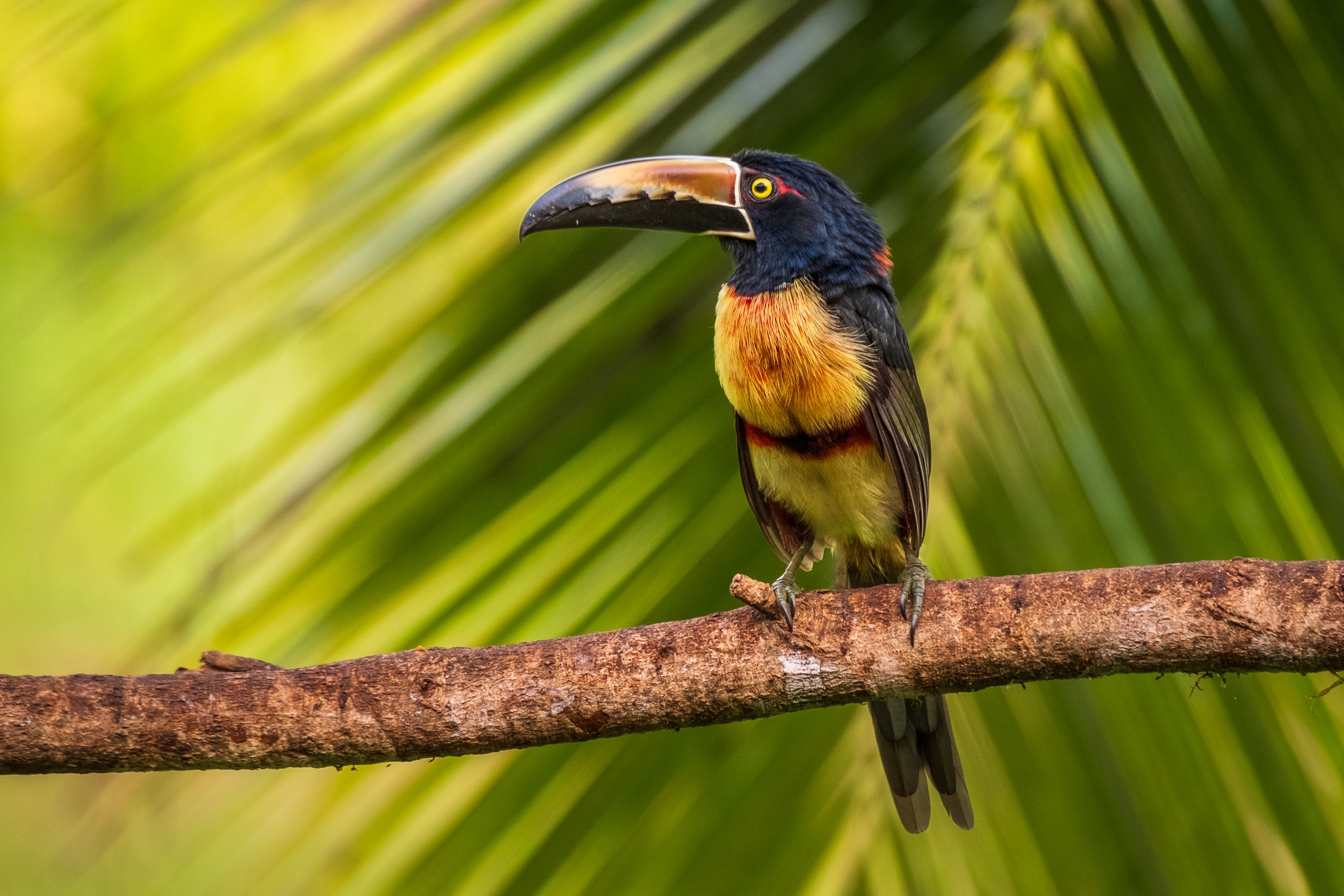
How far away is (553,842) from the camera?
6.07 feet

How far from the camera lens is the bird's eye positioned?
296cm

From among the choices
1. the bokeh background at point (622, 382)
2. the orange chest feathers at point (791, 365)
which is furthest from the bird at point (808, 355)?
the bokeh background at point (622, 382)

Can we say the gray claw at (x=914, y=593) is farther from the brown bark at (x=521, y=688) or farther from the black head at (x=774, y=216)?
the black head at (x=774, y=216)

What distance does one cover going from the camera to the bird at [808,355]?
8.59 feet

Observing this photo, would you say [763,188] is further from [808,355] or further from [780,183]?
[808,355]

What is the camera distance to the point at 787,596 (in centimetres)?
228

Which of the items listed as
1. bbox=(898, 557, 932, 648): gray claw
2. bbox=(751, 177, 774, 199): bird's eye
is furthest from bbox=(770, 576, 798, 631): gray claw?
bbox=(751, 177, 774, 199): bird's eye

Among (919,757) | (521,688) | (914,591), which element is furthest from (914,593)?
(521,688)

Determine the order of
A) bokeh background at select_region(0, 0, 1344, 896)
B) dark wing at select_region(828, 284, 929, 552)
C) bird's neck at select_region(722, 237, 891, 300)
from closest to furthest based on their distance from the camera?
bokeh background at select_region(0, 0, 1344, 896)
dark wing at select_region(828, 284, 929, 552)
bird's neck at select_region(722, 237, 891, 300)

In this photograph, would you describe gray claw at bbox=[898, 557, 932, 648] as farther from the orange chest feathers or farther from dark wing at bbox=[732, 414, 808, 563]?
the orange chest feathers

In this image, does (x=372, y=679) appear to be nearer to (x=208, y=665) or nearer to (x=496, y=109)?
(x=208, y=665)

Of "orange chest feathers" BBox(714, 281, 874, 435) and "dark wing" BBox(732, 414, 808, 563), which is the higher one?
"orange chest feathers" BBox(714, 281, 874, 435)

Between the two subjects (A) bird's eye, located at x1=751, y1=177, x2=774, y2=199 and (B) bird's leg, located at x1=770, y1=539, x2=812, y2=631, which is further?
(A) bird's eye, located at x1=751, y1=177, x2=774, y2=199

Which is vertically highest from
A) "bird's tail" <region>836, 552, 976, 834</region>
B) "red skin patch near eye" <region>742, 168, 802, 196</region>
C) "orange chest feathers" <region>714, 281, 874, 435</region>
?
"red skin patch near eye" <region>742, 168, 802, 196</region>
